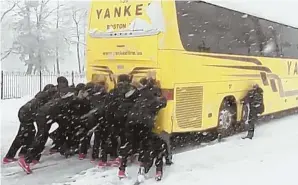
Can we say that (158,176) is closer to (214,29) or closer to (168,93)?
(168,93)

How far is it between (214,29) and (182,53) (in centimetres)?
179

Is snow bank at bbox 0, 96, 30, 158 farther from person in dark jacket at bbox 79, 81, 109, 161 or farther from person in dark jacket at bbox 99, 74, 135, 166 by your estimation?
person in dark jacket at bbox 99, 74, 135, 166

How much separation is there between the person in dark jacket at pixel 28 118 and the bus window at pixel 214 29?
2.99 metres

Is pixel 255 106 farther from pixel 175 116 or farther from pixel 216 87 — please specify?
pixel 175 116

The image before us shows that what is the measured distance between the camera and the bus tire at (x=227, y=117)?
35.1ft

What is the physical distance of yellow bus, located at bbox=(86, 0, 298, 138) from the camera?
28.3 ft

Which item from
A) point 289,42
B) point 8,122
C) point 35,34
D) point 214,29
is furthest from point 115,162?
point 35,34

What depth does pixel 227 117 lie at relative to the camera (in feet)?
36.1

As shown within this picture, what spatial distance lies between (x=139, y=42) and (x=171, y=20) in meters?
0.80

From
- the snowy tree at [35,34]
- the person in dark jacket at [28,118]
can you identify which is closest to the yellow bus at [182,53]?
the person in dark jacket at [28,118]

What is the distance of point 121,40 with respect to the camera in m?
9.13

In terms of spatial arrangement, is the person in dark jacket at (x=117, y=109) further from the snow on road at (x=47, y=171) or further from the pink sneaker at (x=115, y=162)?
the snow on road at (x=47, y=171)

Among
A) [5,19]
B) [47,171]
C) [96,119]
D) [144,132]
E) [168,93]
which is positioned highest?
[5,19]

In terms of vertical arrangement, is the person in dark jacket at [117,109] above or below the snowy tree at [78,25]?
below
